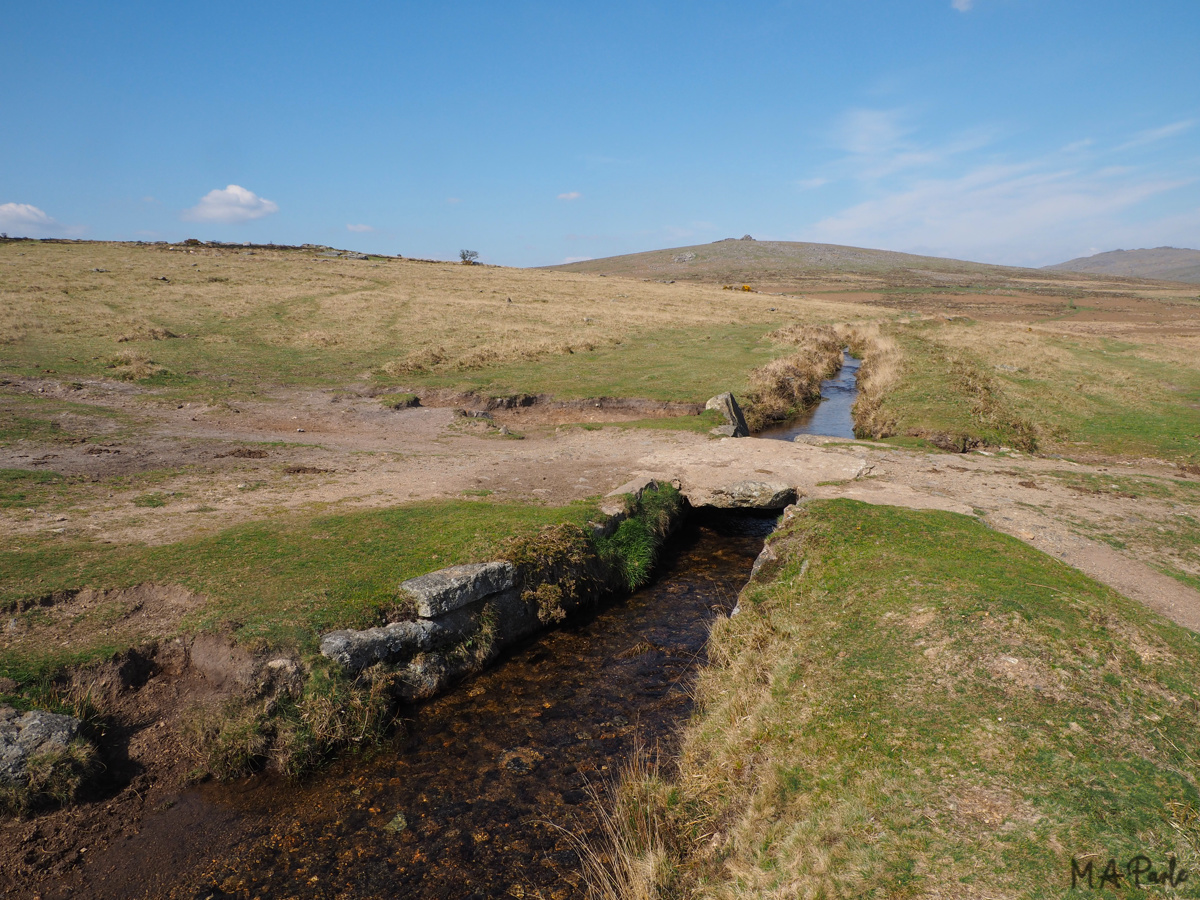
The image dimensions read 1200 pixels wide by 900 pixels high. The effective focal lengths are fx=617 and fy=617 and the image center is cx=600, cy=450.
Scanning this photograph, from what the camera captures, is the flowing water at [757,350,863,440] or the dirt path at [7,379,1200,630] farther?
the flowing water at [757,350,863,440]

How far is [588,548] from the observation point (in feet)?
40.6

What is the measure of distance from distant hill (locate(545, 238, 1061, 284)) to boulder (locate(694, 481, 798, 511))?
335 feet

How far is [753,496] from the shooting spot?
609 inches

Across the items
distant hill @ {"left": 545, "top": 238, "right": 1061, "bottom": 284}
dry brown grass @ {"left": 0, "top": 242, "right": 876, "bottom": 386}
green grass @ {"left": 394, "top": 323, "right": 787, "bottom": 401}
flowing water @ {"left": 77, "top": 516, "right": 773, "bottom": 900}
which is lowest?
flowing water @ {"left": 77, "top": 516, "right": 773, "bottom": 900}

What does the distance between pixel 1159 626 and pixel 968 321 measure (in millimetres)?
54347

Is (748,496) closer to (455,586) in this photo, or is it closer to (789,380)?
(455,586)

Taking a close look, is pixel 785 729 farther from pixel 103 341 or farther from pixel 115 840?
pixel 103 341

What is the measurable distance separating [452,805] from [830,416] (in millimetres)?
24847

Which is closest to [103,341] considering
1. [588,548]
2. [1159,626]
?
[588,548]

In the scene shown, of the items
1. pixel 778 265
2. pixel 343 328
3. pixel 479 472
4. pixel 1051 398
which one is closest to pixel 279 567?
pixel 479 472

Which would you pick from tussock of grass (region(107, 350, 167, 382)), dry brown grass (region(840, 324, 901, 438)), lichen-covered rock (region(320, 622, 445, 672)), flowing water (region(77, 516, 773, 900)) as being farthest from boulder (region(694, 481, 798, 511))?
tussock of grass (region(107, 350, 167, 382))

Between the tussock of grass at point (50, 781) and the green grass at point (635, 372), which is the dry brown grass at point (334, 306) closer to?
the green grass at point (635, 372)

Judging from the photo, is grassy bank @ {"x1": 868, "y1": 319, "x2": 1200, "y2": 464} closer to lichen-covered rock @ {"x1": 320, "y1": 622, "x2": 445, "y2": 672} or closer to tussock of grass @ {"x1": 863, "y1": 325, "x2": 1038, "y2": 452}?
tussock of grass @ {"x1": 863, "y1": 325, "x2": 1038, "y2": 452}

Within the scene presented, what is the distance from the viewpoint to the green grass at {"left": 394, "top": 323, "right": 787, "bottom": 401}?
26.3 metres
